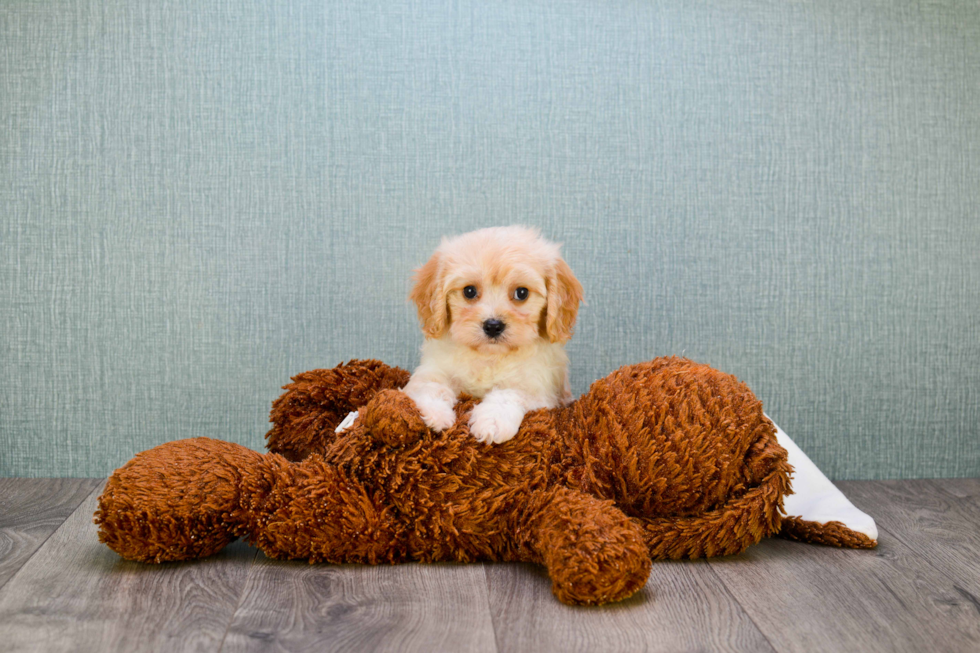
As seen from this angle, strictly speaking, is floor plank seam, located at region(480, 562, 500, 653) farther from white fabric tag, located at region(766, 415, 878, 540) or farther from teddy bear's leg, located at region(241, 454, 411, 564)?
white fabric tag, located at region(766, 415, 878, 540)

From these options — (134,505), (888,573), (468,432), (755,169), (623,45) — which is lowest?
(888,573)

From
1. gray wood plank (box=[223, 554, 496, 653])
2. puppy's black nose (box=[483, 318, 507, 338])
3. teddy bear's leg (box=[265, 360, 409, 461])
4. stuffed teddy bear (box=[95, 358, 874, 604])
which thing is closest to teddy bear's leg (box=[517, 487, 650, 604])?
stuffed teddy bear (box=[95, 358, 874, 604])

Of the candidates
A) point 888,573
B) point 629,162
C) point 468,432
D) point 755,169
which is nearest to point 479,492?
point 468,432

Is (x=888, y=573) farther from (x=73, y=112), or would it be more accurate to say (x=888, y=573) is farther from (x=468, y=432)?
(x=73, y=112)

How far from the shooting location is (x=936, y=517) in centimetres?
198

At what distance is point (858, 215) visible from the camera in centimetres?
232

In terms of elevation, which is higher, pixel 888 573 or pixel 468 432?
pixel 468 432

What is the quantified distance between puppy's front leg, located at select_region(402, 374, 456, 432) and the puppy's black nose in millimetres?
158

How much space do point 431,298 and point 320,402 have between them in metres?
0.38

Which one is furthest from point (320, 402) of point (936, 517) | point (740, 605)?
point (936, 517)

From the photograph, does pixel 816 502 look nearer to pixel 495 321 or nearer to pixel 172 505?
pixel 495 321

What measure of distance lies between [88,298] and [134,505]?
1.01m

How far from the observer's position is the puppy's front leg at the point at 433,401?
4.97ft

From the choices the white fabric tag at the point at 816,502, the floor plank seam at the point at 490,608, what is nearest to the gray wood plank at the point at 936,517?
the white fabric tag at the point at 816,502
